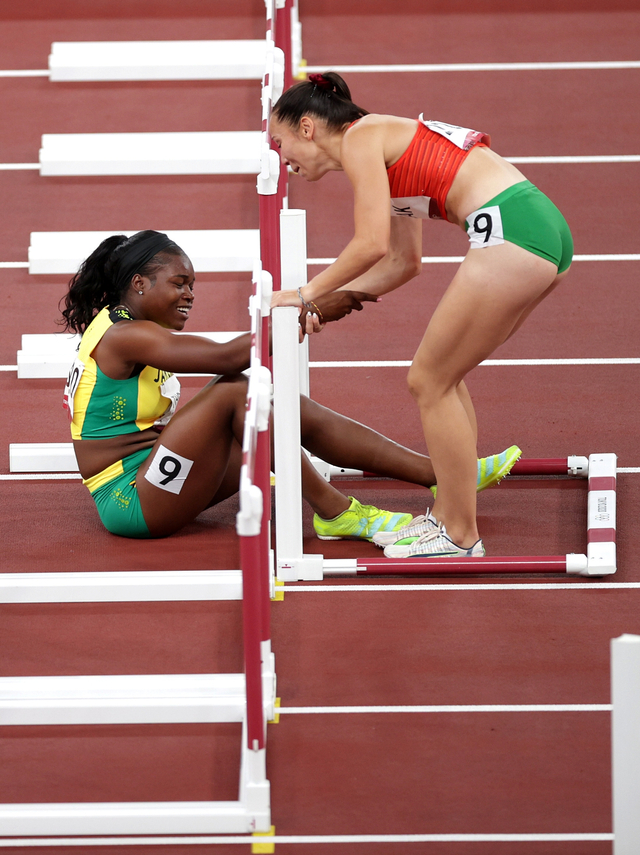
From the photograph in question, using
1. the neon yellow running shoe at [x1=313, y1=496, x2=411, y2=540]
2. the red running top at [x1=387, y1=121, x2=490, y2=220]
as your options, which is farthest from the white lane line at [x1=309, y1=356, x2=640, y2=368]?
the red running top at [x1=387, y1=121, x2=490, y2=220]

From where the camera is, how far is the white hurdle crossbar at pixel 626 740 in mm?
1814

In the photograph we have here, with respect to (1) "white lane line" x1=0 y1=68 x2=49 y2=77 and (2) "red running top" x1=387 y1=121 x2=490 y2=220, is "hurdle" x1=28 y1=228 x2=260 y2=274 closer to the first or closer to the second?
(1) "white lane line" x1=0 y1=68 x2=49 y2=77

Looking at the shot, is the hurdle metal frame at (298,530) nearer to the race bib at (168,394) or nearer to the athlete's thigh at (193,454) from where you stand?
the athlete's thigh at (193,454)

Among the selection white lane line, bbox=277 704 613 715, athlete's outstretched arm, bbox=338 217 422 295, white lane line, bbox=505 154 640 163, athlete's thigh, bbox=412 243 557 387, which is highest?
white lane line, bbox=505 154 640 163

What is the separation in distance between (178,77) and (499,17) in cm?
180

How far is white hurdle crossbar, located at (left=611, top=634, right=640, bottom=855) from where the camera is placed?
1.81 meters

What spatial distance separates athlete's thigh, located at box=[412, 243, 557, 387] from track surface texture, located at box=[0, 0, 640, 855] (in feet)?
1.94

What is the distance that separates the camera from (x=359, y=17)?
6.25 meters

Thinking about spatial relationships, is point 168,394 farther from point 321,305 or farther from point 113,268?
point 321,305

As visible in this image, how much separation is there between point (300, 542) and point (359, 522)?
25cm

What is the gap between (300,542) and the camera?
9.86 feet

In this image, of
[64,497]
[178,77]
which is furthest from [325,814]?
[178,77]

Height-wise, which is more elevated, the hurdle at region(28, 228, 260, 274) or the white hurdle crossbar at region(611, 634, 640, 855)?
the hurdle at region(28, 228, 260, 274)

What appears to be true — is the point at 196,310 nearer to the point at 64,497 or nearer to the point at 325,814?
the point at 64,497
